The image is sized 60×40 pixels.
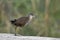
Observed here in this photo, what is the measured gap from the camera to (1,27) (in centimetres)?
341

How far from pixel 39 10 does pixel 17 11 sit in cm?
37

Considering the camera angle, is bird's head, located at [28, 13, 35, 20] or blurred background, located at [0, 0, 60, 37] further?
blurred background, located at [0, 0, 60, 37]

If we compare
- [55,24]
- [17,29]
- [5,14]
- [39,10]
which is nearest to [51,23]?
[55,24]

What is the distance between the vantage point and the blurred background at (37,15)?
3289 mm

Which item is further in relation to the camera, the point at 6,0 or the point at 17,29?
the point at 6,0

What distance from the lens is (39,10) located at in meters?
3.37

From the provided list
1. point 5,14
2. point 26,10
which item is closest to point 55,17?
point 26,10

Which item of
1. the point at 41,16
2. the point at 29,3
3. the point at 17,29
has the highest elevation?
the point at 29,3

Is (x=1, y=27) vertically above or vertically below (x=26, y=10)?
below

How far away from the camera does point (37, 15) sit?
333cm

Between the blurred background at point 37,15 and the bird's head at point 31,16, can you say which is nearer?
the bird's head at point 31,16

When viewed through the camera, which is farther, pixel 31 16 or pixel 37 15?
pixel 37 15

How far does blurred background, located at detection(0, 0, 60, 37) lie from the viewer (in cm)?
329

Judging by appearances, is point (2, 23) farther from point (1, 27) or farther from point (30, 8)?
point (30, 8)
